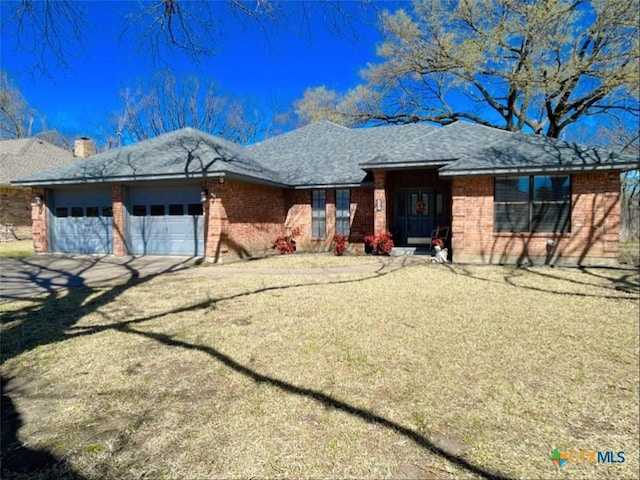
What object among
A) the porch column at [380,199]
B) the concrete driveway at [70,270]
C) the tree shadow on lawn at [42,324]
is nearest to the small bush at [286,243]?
the porch column at [380,199]

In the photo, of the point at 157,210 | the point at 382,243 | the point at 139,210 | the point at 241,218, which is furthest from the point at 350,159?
the point at 139,210

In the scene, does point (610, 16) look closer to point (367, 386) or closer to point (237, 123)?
point (367, 386)

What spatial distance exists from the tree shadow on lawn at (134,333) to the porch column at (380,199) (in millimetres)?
5010

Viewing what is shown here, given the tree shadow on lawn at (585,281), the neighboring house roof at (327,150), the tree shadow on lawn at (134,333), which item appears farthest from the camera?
the neighboring house roof at (327,150)

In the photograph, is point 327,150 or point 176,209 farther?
point 327,150

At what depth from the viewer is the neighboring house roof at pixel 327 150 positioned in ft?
50.4

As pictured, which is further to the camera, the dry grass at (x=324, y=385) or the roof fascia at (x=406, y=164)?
the roof fascia at (x=406, y=164)

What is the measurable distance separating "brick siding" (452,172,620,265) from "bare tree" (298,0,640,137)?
26.7ft

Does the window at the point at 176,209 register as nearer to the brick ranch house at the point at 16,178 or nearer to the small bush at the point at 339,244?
the small bush at the point at 339,244

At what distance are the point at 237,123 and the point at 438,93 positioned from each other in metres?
18.7

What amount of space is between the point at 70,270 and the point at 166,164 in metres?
4.38

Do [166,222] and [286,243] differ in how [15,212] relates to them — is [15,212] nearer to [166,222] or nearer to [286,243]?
[166,222]

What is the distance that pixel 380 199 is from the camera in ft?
44.1

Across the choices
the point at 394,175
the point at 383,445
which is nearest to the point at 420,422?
the point at 383,445
